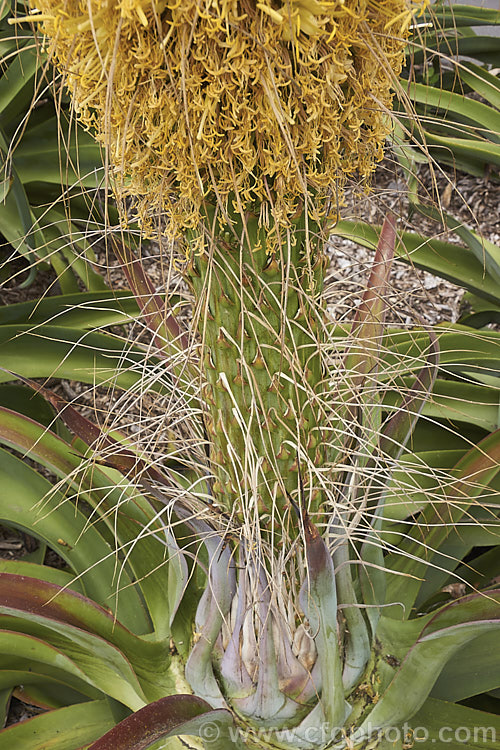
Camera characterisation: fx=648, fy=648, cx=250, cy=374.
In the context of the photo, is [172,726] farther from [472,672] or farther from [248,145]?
[248,145]

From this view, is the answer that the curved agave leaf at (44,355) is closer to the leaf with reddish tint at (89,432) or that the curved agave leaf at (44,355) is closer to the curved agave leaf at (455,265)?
the leaf with reddish tint at (89,432)

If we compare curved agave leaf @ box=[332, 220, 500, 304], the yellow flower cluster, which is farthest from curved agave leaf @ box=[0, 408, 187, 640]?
curved agave leaf @ box=[332, 220, 500, 304]

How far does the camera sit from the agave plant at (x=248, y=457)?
1.18 feet

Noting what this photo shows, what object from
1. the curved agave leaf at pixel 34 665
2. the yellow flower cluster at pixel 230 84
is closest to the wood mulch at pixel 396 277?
the curved agave leaf at pixel 34 665

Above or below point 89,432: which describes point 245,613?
below

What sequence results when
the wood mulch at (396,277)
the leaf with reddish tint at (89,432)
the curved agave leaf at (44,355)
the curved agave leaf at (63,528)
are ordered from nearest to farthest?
1. the leaf with reddish tint at (89,432)
2. the curved agave leaf at (63,528)
3. the curved agave leaf at (44,355)
4. the wood mulch at (396,277)

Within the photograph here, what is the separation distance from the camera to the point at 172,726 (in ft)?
1.62

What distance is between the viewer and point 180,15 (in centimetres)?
33

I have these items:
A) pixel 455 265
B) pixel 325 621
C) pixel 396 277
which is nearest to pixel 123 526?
pixel 325 621

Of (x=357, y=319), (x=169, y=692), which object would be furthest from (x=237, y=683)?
(x=357, y=319)

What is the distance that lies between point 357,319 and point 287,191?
31 centimetres

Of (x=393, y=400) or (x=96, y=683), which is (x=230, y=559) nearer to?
(x=96, y=683)

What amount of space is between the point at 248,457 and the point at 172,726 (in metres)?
0.21

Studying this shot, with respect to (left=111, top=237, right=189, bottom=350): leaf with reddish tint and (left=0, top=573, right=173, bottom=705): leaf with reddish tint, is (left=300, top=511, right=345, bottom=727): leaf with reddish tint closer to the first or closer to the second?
(left=0, top=573, right=173, bottom=705): leaf with reddish tint
